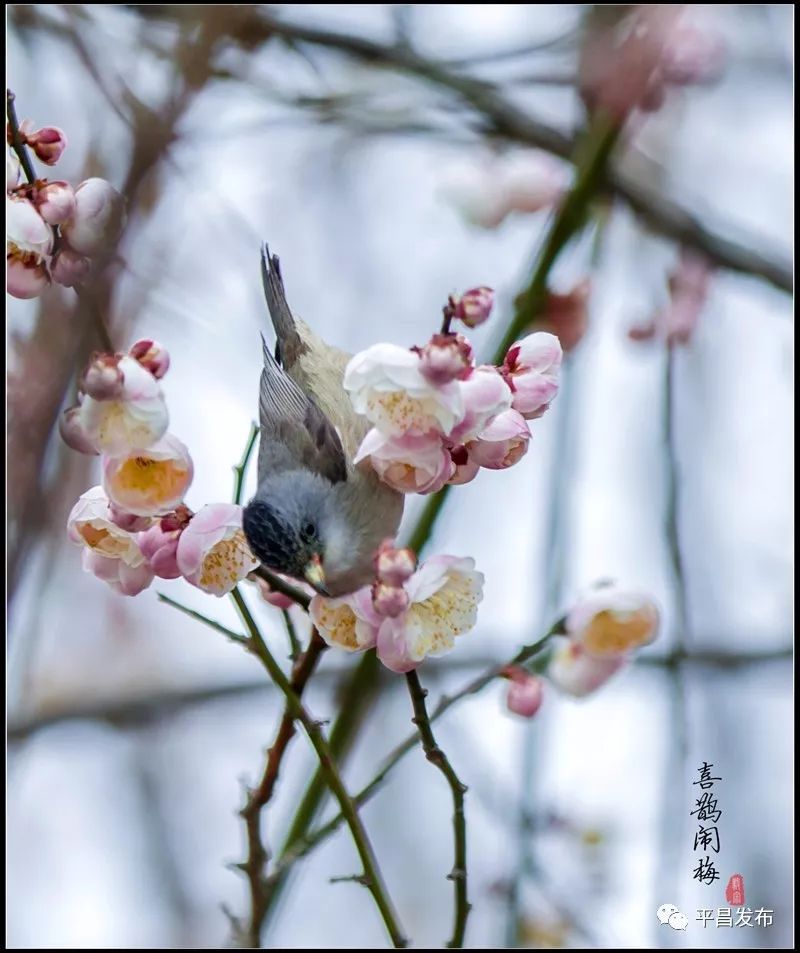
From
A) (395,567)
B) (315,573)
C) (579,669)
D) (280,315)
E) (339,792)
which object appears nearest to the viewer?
(395,567)

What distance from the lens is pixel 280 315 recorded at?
97.8 inches

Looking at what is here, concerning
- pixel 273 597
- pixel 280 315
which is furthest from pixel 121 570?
pixel 280 315

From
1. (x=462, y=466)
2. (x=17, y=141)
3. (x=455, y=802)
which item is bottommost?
(x=455, y=802)

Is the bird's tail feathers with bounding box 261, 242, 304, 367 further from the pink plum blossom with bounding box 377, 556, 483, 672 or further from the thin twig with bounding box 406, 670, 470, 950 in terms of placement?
the thin twig with bounding box 406, 670, 470, 950

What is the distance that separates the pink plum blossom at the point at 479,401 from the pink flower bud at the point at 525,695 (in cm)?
59

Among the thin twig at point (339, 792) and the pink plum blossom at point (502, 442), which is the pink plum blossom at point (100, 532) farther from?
the pink plum blossom at point (502, 442)

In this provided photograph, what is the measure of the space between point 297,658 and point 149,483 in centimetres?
38

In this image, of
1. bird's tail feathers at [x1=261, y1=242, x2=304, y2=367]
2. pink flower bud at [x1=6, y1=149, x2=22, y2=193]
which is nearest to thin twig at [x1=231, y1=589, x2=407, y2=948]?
pink flower bud at [x1=6, y1=149, x2=22, y2=193]

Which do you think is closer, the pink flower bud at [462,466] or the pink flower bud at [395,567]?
the pink flower bud at [395,567]

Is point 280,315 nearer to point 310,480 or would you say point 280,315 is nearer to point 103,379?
point 310,480

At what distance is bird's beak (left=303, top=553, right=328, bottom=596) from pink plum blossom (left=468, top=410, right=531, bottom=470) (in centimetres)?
38

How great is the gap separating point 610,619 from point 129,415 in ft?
3.08

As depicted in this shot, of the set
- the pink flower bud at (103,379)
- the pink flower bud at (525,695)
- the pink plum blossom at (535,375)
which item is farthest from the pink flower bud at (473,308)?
the pink flower bud at (525,695)

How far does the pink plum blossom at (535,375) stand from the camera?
4.63 ft
